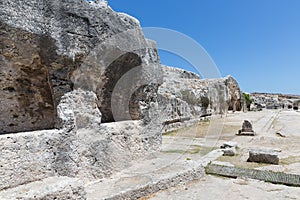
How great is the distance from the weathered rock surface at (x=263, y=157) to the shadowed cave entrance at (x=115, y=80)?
304cm

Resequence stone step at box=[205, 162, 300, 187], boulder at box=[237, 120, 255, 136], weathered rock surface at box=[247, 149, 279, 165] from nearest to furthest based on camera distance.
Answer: stone step at box=[205, 162, 300, 187]
weathered rock surface at box=[247, 149, 279, 165]
boulder at box=[237, 120, 255, 136]

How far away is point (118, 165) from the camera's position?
4492 millimetres

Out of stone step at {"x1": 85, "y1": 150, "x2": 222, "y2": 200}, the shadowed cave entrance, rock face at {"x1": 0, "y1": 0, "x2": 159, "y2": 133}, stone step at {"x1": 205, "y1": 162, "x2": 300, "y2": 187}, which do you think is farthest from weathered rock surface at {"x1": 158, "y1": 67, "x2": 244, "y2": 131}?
rock face at {"x1": 0, "y1": 0, "x2": 159, "y2": 133}

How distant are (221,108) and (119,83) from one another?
44.9 feet

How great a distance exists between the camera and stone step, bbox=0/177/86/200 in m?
2.68

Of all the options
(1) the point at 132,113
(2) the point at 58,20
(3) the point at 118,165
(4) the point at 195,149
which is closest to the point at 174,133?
(4) the point at 195,149

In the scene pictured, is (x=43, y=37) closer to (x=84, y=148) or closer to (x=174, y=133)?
(x=84, y=148)

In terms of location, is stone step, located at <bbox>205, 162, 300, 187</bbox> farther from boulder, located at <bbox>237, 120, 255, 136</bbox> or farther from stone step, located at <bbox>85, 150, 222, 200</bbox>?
boulder, located at <bbox>237, 120, 255, 136</bbox>

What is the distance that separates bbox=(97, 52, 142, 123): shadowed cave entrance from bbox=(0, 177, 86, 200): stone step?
6.77 ft

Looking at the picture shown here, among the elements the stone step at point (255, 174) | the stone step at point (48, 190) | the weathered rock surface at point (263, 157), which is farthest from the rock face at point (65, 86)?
the weathered rock surface at point (263, 157)

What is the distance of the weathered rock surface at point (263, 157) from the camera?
566 centimetres

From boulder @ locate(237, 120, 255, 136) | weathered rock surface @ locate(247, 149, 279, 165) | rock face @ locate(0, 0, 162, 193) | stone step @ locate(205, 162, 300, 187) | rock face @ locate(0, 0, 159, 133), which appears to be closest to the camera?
rock face @ locate(0, 0, 162, 193)

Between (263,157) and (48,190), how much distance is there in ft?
A: 16.2

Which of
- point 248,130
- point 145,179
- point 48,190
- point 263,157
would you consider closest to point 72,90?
point 48,190
